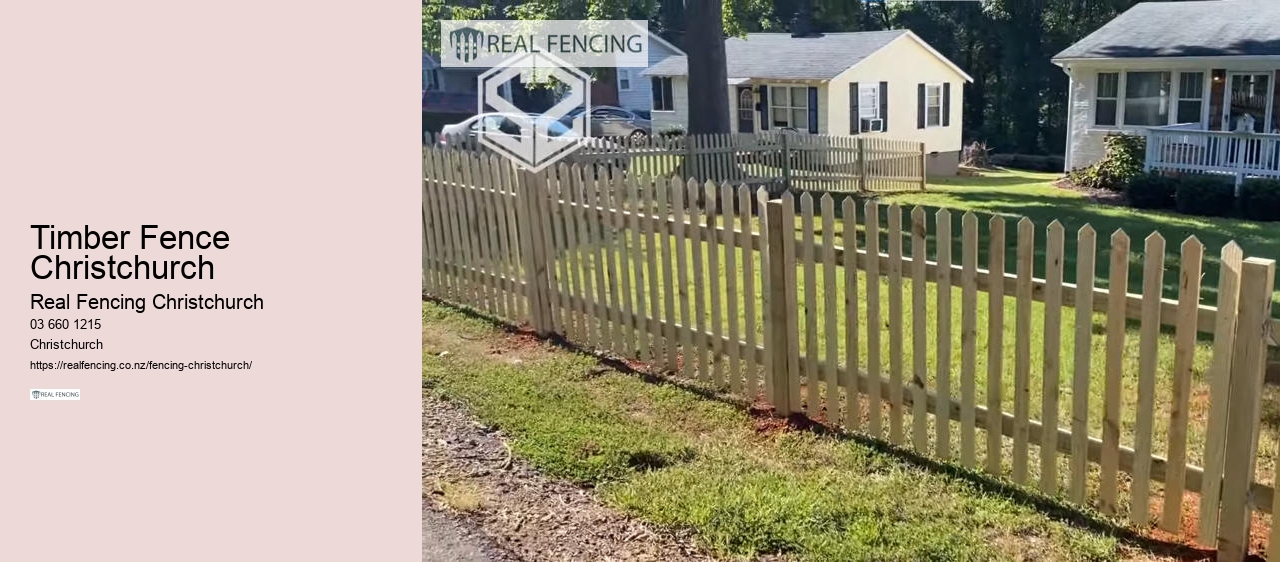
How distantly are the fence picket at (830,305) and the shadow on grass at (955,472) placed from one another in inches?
5.6

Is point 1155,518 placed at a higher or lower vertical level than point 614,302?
lower

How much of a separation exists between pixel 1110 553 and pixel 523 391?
327 centimetres

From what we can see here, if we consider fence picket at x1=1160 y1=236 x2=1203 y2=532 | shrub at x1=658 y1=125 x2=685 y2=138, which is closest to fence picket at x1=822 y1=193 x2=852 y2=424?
fence picket at x1=1160 y1=236 x2=1203 y2=532

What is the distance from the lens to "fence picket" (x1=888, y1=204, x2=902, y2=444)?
466 centimetres

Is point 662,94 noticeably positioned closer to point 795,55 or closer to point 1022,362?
point 795,55

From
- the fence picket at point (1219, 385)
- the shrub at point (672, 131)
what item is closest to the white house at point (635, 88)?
the shrub at point (672, 131)

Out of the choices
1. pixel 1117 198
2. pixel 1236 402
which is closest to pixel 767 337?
pixel 1236 402

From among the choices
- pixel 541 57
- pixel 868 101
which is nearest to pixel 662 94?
pixel 868 101

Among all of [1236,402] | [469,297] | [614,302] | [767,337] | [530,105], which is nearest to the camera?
[1236,402]

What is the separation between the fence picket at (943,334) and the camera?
4480mm

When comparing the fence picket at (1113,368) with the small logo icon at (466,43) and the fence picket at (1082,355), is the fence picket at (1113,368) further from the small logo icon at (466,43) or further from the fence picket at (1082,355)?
the small logo icon at (466,43)

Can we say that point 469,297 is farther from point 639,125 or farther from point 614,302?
point 639,125

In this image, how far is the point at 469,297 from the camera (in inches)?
324

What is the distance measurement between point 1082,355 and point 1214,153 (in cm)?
1761
